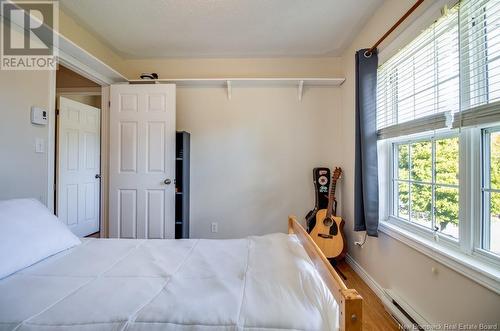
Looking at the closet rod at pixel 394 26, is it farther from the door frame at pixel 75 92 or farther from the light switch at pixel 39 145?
the light switch at pixel 39 145

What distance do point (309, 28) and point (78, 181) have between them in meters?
3.45

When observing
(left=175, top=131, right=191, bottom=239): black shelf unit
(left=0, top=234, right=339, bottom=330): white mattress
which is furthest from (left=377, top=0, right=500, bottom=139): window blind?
(left=175, top=131, right=191, bottom=239): black shelf unit

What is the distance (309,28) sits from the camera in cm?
219

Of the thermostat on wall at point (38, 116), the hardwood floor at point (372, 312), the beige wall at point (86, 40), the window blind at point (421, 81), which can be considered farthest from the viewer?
the beige wall at point (86, 40)

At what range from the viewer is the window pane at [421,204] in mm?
1531

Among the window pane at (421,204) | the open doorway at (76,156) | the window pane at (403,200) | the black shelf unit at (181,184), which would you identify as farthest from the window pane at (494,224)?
the open doorway at (76,156)

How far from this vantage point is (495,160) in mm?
1100

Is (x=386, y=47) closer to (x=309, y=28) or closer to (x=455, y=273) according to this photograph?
(x=309, y=28)

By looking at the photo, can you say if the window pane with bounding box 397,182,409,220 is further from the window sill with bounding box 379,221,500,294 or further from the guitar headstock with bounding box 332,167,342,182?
the guitar headstock with bounding box 332,167,342,182

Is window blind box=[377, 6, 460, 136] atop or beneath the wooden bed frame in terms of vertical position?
atop

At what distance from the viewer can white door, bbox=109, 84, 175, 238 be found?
101 inches

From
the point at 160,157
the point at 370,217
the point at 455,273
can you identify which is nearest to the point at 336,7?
the point at 370,217

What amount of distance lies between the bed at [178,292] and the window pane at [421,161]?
→ 40.2 inches

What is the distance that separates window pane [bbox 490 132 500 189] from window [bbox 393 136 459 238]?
0.17m
